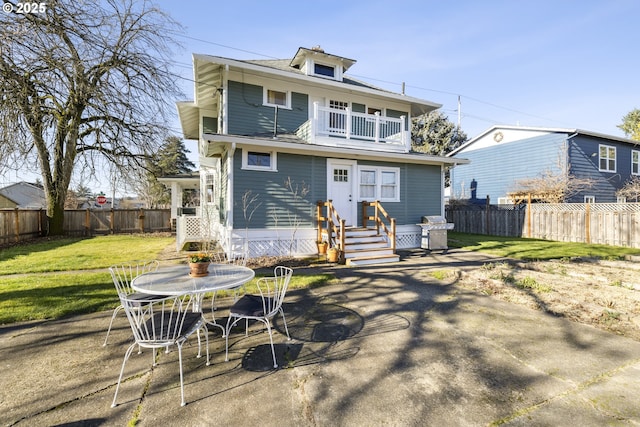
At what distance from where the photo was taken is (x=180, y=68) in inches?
445

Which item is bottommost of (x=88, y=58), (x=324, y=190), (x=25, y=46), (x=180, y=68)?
(x=324, y=190)

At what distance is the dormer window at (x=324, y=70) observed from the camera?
1158cm

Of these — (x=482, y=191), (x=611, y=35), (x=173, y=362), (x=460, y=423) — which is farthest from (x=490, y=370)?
(x=482, y=191)

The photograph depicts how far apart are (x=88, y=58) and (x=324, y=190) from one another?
7.03m


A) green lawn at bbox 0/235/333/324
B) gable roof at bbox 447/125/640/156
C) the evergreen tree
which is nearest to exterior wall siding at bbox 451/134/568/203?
gable roof at bbox 447/125/640/156

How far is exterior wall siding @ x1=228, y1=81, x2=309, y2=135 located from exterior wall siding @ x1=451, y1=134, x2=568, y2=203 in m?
12.5

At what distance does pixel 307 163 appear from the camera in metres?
9.80

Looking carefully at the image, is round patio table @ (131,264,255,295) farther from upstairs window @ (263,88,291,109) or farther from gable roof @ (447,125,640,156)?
gable roof @ (447,125,640,156)

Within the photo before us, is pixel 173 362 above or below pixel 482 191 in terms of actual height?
below

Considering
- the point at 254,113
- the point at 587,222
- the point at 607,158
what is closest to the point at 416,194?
the point at 254,113

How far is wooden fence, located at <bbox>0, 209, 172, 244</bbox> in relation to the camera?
41.7ft

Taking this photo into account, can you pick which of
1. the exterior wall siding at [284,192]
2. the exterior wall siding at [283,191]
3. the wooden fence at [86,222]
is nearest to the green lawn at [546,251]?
the exterior wall siding at [284,192]

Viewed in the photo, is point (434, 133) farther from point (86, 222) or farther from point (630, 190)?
point (86, 222)

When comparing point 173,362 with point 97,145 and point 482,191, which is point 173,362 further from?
point 482,191
